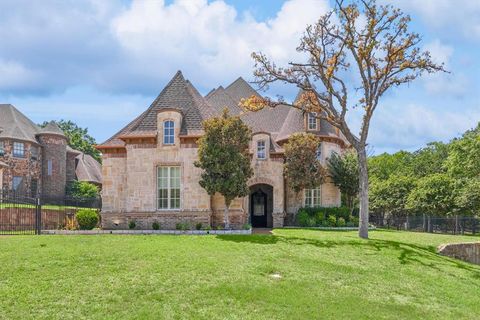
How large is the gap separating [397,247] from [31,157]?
104 feet

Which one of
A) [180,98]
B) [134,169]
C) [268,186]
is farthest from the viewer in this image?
[268,186]

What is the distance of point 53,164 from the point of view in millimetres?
38562

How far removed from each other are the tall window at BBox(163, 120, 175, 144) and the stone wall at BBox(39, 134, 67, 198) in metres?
22.0

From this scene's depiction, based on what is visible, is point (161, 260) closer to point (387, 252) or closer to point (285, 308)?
point (285, 308)

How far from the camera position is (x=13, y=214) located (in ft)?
71.2

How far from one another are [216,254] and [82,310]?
5.37m

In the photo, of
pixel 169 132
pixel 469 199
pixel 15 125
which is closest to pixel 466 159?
pixel 469 199

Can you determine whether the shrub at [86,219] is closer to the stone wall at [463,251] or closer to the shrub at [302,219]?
the shrub at [302,219]

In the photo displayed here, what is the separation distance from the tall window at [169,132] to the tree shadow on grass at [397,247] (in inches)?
243

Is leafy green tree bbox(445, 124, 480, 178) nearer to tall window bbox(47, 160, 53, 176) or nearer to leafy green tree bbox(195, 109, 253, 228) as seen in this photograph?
leafy green tree bbox(195, 109, 253, 228)

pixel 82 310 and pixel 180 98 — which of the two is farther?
pixel 180 98

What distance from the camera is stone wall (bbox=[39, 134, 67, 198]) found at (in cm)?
3850

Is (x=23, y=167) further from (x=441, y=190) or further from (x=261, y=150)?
(x=441, y=190)

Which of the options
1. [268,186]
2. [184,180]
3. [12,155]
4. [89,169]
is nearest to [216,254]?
[184,180]
